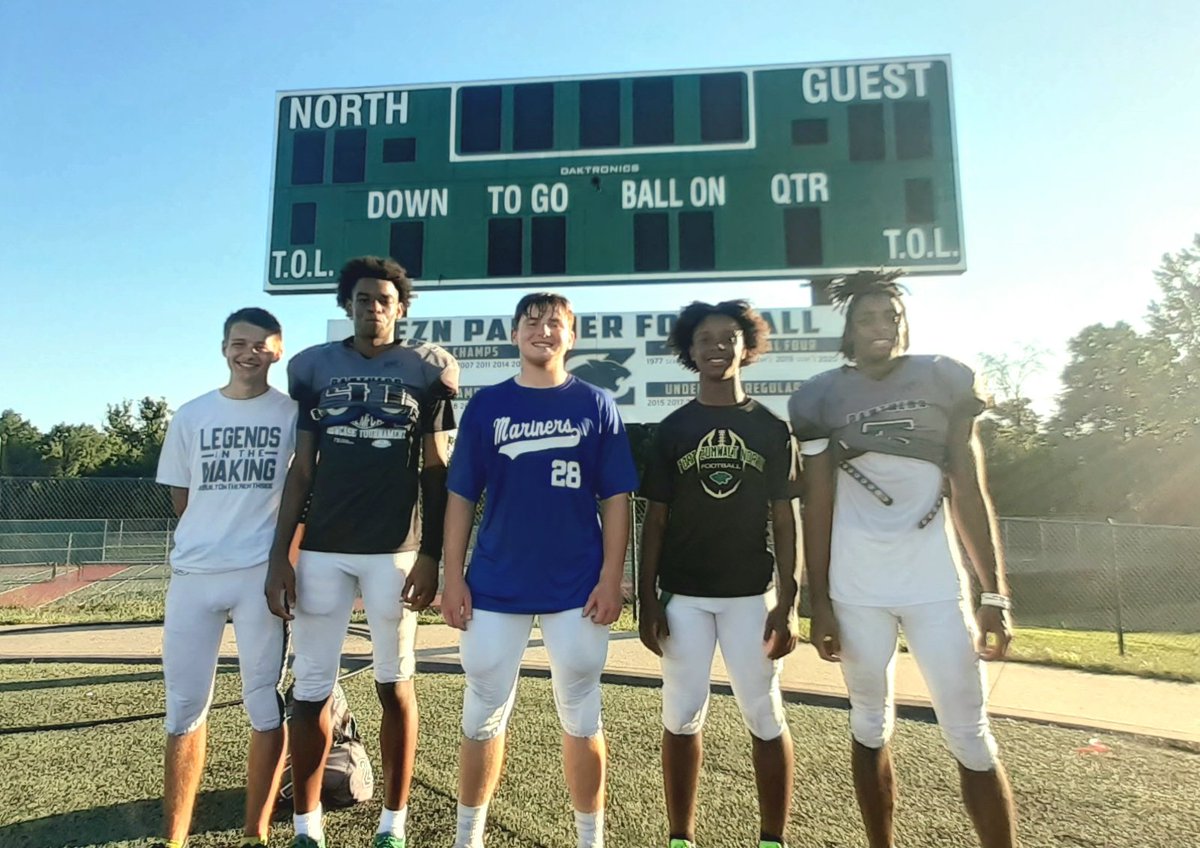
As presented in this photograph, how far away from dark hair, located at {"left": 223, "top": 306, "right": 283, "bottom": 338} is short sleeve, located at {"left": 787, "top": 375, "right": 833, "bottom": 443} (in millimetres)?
1891

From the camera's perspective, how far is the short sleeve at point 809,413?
243cm

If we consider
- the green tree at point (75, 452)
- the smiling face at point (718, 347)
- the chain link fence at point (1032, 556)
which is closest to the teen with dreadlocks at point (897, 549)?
the smiling face at point (718, 347)

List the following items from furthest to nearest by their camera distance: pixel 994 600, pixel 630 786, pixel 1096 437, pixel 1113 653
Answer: pixel 1096 437 → pixel 1113 653 → pixel 630 786 → pixel 994 600

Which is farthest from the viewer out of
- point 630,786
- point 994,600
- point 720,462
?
point 630,786

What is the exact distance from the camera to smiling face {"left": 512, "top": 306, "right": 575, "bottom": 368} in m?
2.38

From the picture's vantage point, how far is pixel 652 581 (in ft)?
8.02

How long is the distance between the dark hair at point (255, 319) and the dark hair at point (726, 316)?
1.48m

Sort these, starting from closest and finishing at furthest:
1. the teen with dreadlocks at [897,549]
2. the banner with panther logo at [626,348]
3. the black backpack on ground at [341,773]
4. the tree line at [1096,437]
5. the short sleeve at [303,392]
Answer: the teen with dreadlocks at [897,549] → the short sleeve at [303,392] → the black backpack on ground at [341,773] → the banner with panther logo at [626,348] → the tree line at [1096,437]

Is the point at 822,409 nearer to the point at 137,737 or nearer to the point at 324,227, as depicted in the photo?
the point at 137,737

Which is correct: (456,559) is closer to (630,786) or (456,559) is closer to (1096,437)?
(630,786)

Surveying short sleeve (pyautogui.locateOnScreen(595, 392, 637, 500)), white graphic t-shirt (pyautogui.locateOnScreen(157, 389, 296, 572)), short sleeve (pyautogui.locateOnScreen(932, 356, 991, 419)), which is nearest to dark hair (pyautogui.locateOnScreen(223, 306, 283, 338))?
white graphic t-shirt (pyautogui.locateOnScreen(157, 389, 296, 572))

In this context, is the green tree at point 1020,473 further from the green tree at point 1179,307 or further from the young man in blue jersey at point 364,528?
the young man in blue jersey at point 364,528

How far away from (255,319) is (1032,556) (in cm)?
2159

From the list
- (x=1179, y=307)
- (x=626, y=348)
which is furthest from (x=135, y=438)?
(x=1179, y=307)
